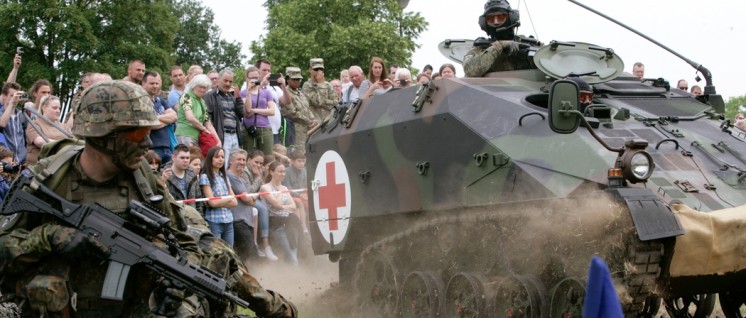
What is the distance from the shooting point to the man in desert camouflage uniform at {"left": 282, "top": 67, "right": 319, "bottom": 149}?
14.3 m

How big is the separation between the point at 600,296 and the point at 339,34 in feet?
117

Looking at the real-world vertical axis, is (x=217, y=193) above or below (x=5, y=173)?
below

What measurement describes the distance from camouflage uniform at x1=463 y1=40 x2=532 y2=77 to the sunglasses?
15.5 feet

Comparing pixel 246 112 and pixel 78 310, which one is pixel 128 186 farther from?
pixel 246 112

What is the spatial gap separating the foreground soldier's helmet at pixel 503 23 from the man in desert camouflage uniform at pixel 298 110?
4658mm

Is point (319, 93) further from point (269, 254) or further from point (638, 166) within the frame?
point (638, 166)

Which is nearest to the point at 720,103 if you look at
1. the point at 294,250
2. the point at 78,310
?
the point at 294,250

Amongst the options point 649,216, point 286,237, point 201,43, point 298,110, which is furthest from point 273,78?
point 201,43

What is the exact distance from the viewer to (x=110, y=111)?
5109 millimetres

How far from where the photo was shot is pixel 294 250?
498 inches

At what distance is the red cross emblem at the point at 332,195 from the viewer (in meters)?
10.3

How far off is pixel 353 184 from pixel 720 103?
3.29 meters

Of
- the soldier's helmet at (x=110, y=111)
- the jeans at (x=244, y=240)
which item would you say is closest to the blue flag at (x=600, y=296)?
the soldier's helmet at (x=110, y=111)

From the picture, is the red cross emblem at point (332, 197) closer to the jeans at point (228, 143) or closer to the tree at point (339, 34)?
the jeans at point (228, 143)
